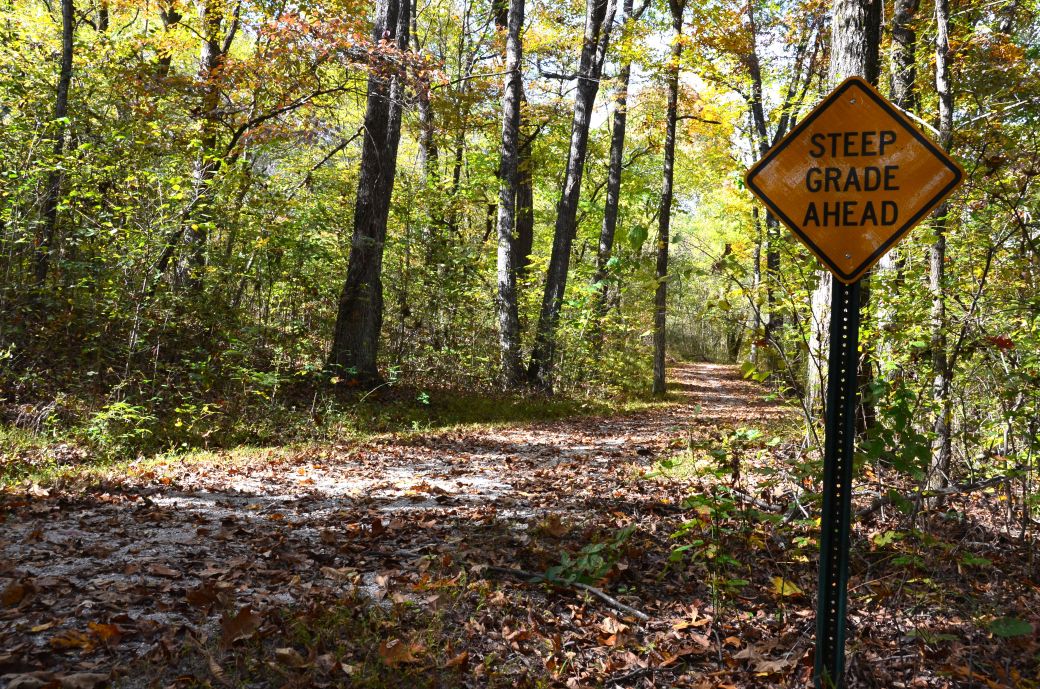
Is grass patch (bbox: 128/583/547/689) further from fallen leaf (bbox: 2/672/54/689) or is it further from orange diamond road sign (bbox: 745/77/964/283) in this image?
orange diamond road sign (bbox: 745/77/964/283)

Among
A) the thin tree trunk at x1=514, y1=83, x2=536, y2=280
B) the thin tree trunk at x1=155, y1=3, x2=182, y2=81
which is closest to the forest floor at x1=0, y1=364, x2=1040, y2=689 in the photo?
the thin tree trunk at x1=155, y1=3, x2=182, y2=81

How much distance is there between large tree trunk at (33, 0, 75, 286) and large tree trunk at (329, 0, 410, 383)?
4.04m

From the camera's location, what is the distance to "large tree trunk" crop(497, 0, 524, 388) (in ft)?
42.5

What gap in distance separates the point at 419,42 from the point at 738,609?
24001 mm

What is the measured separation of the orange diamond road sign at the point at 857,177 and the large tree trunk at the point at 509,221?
10565mm

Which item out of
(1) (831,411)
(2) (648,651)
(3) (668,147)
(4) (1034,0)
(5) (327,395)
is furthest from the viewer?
(3) (668,147)

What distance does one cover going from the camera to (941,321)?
496 centimetres

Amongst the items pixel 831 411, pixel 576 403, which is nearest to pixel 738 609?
pixel 831 411

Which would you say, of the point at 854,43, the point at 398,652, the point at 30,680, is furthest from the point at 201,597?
the point at 854,43

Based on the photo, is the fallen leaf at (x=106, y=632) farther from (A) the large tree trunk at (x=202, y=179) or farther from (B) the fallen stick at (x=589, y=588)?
(A) the large tree trunk at (x=202, y=179)

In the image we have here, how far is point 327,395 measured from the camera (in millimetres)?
10234

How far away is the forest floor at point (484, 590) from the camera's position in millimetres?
2930

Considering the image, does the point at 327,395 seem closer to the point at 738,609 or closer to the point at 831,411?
the point at 738,609

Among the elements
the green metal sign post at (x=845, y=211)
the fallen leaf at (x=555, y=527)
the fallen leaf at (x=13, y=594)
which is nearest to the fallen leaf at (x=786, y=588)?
the green metal sign post at (x=845, y=211)
